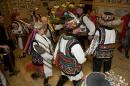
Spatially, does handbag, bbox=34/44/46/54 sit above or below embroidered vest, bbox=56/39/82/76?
above

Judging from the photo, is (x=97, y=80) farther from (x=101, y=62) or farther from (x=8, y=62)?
(x=8, y=62)

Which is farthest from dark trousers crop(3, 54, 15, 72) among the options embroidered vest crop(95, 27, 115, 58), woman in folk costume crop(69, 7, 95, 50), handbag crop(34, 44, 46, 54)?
embroidered vest crop(95, 27, 115, 58)

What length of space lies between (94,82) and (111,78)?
7.2 inches

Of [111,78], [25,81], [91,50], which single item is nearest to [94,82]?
[111,78]

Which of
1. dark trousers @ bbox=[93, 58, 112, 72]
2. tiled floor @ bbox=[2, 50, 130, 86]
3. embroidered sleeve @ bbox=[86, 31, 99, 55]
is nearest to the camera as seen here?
embroidered sleeve @ bbox=[86, 31, 99, 55]

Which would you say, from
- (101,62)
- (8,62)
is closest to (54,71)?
(8,62)

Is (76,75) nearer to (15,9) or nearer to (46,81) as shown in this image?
(46,81)

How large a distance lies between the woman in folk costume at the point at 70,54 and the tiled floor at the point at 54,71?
2.89 feet

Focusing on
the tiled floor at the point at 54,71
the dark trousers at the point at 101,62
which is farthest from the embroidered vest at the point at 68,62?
the tiled floor at the point at 54,71

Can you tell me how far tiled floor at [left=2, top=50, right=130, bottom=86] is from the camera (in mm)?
4277

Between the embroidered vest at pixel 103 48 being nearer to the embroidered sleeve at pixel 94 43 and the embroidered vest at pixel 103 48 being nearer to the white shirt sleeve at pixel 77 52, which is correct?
the embroidered sleeve at pixel 94 43

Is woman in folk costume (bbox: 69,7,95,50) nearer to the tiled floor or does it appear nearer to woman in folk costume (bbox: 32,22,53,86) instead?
the tiled floor

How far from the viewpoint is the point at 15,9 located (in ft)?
19.2

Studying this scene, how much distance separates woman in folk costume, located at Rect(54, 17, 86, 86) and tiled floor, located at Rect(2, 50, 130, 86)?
34.7 inches
